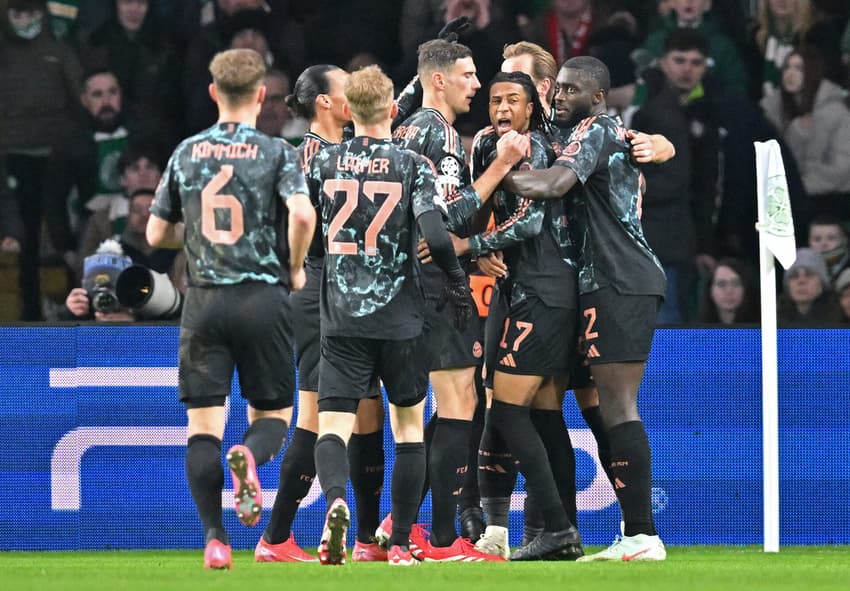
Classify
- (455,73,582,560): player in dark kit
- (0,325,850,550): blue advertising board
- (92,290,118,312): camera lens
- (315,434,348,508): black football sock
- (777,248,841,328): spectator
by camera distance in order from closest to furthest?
(315,434,348,508): black football sock, (455,73,582,560): player in dark kit, (0,325,850,550): blue advertising board, (92,290,118,312): camera lens, (777,248,841,328): spectator

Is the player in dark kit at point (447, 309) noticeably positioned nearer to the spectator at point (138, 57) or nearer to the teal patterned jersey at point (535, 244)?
the teal patterned jersey at point (535, 244)

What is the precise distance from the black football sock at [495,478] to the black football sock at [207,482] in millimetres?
1945

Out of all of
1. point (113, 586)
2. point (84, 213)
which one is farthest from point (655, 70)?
point (113, 586)

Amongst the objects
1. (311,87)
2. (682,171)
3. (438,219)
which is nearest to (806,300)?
(682,171)

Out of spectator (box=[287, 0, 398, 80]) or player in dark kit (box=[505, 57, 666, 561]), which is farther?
spectator (box=[287, 0, 398, 80])

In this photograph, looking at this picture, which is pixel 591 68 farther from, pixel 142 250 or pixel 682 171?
pixel 142 250

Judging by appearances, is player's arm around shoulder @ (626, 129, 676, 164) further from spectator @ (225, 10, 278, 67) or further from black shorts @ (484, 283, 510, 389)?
spectator @ (225, 10, 278, 67)

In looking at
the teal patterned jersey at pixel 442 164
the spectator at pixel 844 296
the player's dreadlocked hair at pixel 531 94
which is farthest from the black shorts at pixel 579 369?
the spectator at pixel 844 296

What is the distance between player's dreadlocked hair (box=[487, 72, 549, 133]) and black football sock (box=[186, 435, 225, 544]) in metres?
2.49

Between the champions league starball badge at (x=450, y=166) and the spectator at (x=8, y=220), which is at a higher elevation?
the champions league starball badge at (x=450, y=166)

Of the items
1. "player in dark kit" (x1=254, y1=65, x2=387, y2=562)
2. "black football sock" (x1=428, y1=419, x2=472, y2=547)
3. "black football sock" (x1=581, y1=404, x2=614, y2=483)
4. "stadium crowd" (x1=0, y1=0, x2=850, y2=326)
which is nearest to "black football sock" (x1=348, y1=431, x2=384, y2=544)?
"player in dark kit" (x1=254, y1=65, x2=387, y2=562)

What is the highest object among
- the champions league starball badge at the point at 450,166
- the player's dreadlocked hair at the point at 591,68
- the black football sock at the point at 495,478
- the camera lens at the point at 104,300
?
the player's dreadlocked hair at the point at 591,68

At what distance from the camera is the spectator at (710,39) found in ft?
38.7

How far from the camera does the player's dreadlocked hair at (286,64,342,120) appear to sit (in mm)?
7961
